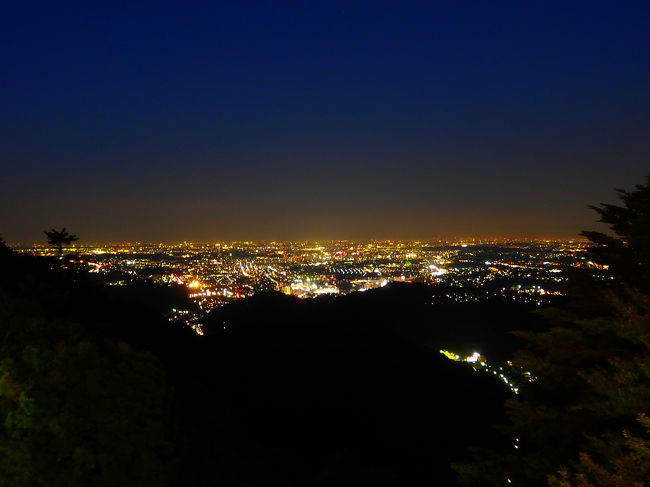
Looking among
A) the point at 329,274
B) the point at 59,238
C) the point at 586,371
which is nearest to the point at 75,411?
the point at 586,371

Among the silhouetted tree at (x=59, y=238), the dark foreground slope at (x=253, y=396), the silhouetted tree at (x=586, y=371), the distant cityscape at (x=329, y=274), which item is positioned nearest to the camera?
the silhouetted tree at (x=586, y=371)

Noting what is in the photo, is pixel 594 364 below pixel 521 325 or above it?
above

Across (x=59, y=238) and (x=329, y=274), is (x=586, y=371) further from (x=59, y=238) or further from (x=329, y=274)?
(x=329, y=274)

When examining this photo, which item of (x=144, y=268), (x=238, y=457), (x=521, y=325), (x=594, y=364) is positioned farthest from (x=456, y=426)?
(x=144, y=268)

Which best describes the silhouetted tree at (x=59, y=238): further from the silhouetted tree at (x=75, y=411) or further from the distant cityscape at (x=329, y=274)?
the silhouetted tree at (x=75, y=411)

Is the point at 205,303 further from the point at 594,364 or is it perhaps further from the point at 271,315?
the point at 594,364

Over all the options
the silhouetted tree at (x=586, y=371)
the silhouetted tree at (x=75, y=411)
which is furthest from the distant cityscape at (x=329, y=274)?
the silhouetted tree at (x=586, y=371)

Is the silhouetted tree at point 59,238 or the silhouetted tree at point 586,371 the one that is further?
the silhouetted tree at point 59,238

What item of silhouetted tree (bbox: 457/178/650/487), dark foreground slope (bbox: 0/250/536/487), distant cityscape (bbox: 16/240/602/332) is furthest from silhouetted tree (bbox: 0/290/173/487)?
distant cityscape (bbox: 16/240/602/332)

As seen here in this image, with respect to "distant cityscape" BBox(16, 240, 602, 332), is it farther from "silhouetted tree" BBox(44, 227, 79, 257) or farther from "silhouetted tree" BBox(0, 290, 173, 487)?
"silhouetted tree" BBox(0, 290, 173, 487)
